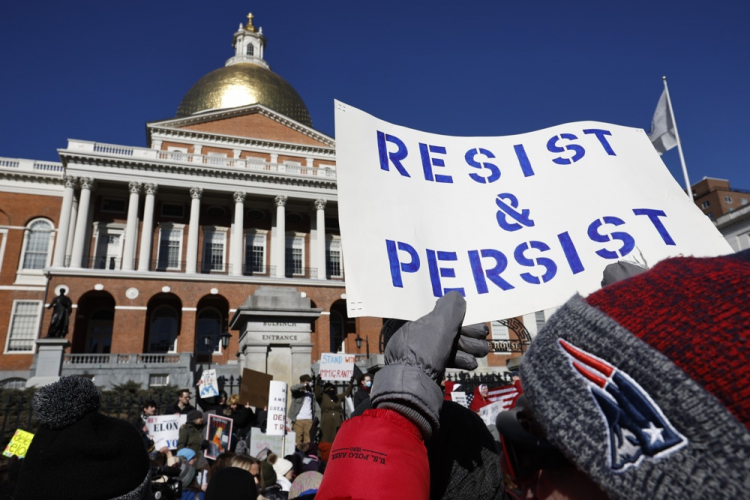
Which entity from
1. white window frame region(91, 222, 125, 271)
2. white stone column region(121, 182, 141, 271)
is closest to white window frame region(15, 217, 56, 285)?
white window frame region(91, 222, 125, 271)

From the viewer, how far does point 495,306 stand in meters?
2.46

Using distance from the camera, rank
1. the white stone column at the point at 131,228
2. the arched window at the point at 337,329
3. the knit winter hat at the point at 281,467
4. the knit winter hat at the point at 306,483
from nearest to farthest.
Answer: the knit winter hat at the point at 306,483 → the knit winter hat at the point at 281,467 → the white stone column at the point at 131,228 → the arched window at the point at 337,329

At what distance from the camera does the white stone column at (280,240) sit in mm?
38438

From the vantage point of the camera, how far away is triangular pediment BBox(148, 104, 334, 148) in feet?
142

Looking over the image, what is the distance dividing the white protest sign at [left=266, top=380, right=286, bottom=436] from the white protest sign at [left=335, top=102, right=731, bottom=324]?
6.09m

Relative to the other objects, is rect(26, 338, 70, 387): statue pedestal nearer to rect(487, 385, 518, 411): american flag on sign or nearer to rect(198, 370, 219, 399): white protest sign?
rect(198, 370, 219, 399): white protest sign

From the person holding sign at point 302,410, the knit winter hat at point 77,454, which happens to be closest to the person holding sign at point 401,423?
the knit winter hat at point 77,454

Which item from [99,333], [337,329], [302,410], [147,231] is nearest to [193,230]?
[147,231]

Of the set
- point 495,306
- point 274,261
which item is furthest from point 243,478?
point 274,261

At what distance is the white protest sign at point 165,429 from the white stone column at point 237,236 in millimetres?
29067

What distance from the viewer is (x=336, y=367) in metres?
11.1

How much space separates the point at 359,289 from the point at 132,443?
1.15 m

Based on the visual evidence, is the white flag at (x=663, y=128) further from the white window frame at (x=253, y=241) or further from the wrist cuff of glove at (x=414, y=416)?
the white window frame at (x=253, y=241)

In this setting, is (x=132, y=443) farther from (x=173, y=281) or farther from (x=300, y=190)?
(x=300, y=190)
